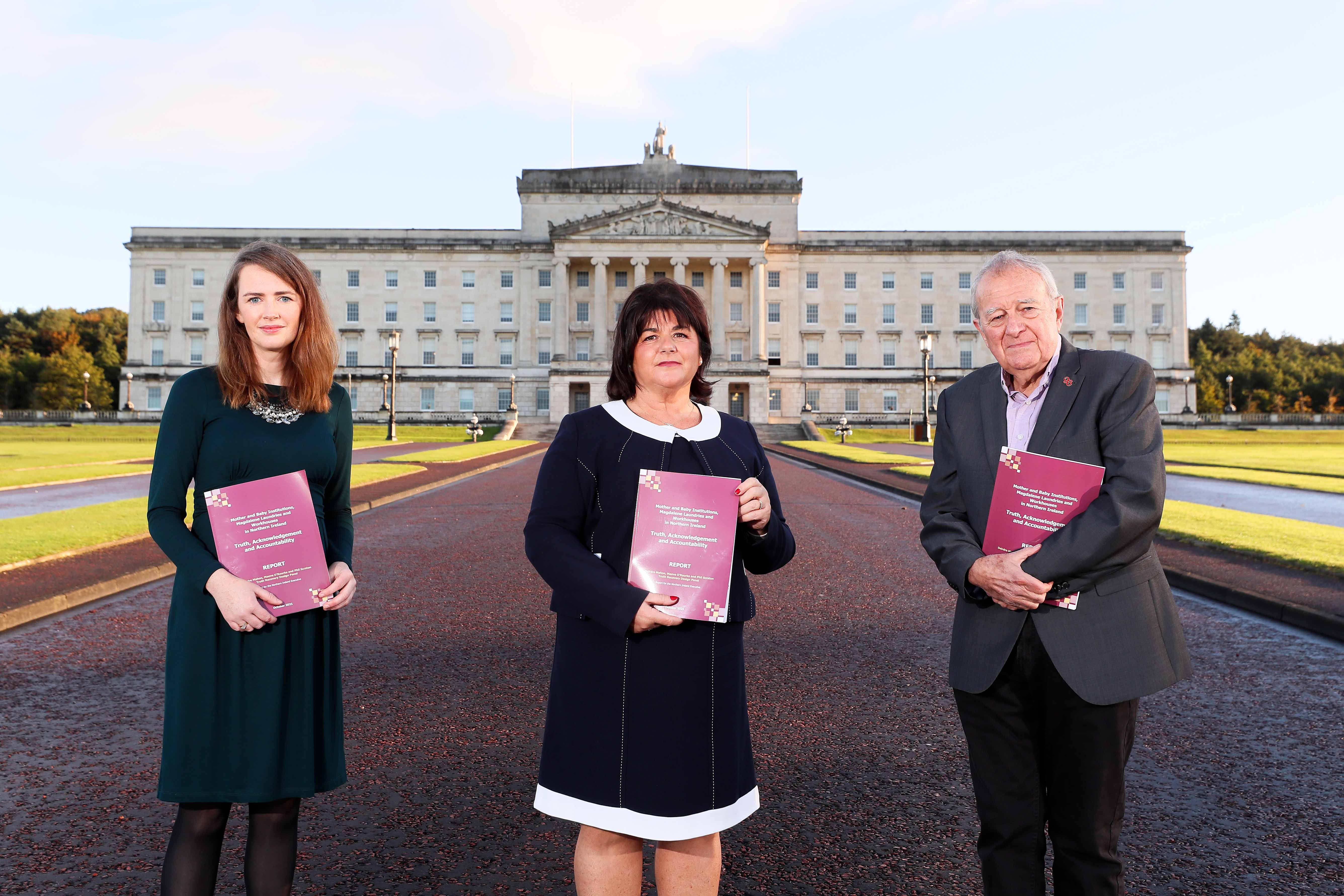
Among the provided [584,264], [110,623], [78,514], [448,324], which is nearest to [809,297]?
[584,264]

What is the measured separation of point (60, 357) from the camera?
8669 cm

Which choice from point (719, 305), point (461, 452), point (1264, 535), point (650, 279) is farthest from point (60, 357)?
point (1264, 535)

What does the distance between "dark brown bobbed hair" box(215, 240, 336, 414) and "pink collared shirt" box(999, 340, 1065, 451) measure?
8.04 ft

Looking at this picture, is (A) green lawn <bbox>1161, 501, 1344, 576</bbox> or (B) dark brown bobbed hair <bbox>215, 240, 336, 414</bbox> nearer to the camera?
(B) dark brown bobbed hair <bbox>215, 240, 336, 414</bbox>

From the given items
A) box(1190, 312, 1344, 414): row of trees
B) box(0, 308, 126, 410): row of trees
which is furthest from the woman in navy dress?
box(0, 308, 126, 410): row of trees

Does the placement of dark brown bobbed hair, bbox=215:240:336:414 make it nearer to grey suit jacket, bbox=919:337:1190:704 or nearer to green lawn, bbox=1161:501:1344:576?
grey suit jacket, bbox=919:337:1190:704

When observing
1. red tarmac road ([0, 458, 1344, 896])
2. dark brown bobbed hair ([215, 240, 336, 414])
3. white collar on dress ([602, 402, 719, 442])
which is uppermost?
dark brown bobbed hair ([215, 240, 336, 414])

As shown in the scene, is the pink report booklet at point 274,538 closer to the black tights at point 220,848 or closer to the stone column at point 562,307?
the black tights at point 220,848

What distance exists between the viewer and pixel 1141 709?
579 centimetres

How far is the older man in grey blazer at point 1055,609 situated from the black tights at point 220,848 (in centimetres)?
234

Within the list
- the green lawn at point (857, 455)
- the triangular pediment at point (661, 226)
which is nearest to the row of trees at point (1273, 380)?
the triangular pediment at point (661, 226)

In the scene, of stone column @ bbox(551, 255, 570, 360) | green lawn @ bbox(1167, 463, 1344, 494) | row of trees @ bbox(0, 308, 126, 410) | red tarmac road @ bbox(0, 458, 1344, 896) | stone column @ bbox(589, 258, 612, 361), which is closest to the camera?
red tarmac road @ bbox(0, 458, 1344, 896)

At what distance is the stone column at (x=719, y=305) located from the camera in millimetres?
75875

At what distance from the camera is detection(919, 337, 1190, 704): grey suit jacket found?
2.93 m
